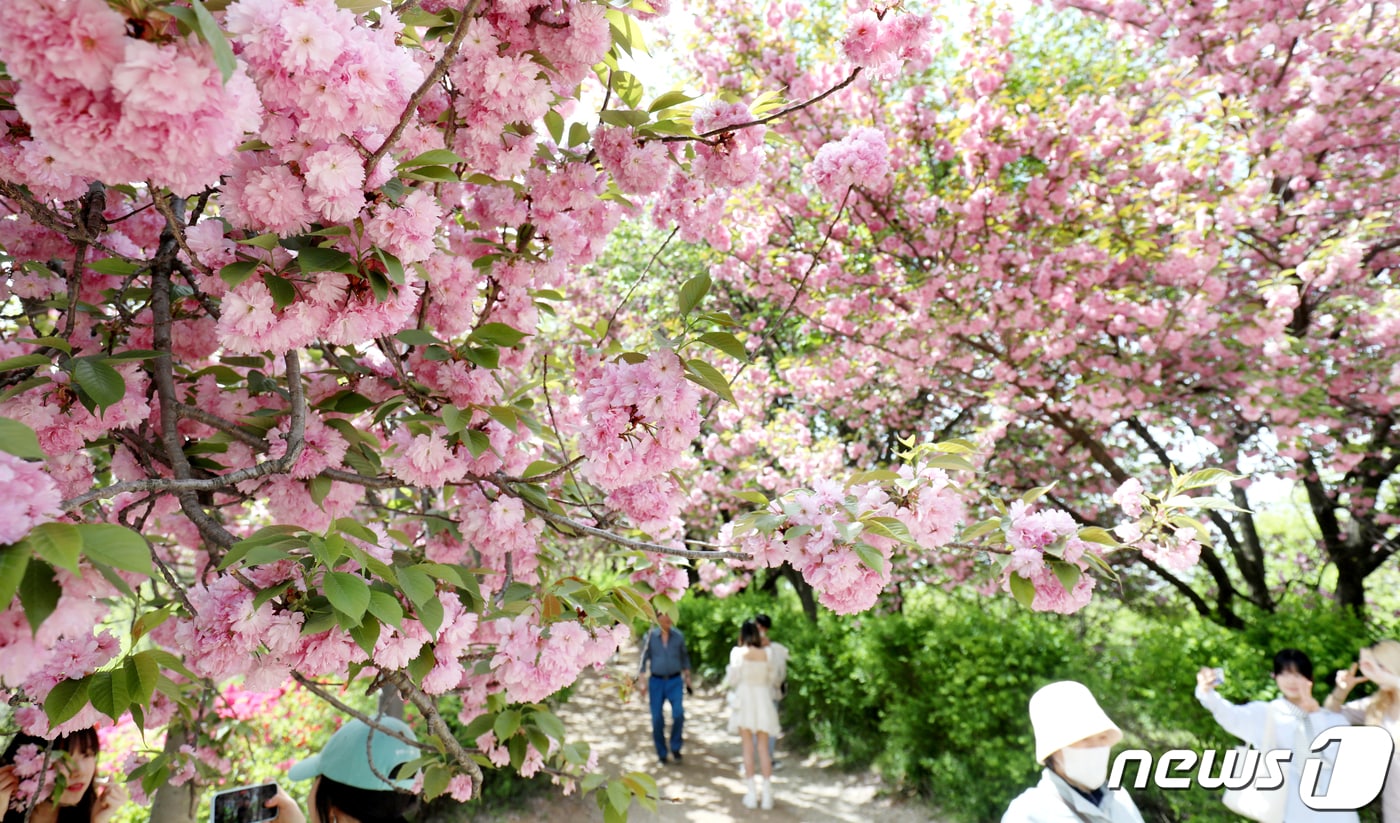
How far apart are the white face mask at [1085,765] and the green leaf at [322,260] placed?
2.63 metres

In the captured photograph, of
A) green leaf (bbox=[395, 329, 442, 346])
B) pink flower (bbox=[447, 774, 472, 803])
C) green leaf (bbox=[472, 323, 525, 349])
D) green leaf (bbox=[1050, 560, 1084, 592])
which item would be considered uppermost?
green leaf (bbox=[472, 323, 525, 349])

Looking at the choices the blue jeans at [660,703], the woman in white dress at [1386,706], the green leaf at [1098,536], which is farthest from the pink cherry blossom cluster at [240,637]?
the blue jeans at [660,703]

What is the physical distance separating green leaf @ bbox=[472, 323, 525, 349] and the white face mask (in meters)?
2.28

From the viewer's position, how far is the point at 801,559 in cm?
158

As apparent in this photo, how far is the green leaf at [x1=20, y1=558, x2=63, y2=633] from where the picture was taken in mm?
702

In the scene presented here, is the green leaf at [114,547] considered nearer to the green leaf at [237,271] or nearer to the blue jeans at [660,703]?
the green leaf at [237,271]

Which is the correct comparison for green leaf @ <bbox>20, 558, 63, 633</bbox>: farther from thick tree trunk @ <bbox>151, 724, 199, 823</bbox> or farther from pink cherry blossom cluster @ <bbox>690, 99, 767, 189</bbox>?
thick tree trunk @ <bbox>151, 724, 199, 823</bbox>

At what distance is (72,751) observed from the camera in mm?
2383

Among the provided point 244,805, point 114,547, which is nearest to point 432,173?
point 114,547

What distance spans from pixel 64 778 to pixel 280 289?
2.27 meters

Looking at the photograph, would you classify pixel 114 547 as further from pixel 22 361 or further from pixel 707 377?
pixel 707 377

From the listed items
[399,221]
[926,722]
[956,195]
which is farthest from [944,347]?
[399,221]

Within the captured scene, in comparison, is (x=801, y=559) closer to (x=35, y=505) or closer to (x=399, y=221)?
(x=399, y=221)

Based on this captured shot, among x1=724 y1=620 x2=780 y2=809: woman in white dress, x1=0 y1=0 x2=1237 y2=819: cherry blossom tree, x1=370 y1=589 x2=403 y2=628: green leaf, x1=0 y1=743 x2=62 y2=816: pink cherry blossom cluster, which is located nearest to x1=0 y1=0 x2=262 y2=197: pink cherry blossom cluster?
x1=0 y1=0 x2=1237 y2=819: cherry blossom tree
